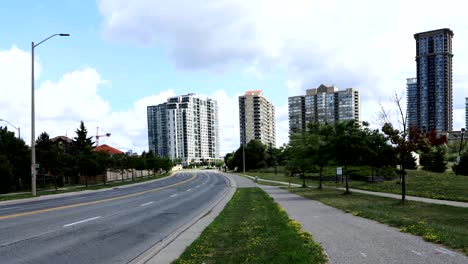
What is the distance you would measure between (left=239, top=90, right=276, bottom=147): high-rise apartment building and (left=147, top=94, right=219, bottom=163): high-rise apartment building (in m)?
28.4

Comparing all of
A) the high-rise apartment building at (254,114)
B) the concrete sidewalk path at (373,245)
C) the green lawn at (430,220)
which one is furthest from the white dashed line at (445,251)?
the high-rise apartment building at (254,114)

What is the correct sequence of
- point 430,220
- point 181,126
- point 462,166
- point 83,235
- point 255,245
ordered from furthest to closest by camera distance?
point 181,126 → point 462,166 → point 430,220 → point 83,235 → point 255,245

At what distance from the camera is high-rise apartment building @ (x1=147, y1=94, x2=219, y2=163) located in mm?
158250

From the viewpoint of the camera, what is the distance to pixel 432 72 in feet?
95.6

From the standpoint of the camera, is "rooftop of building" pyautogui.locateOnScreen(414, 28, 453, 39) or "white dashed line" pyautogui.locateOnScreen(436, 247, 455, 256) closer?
"white dashed line" pyautogui.locateOnScreen(436, 247, 455, 256)

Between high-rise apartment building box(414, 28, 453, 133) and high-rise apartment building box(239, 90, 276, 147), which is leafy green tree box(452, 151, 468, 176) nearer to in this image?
high-rise apartment building box(414, 28, 453, 133)

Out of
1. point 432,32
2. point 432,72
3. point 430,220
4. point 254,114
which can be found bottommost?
point 430,220

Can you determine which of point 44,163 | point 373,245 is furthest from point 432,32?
point 44,163

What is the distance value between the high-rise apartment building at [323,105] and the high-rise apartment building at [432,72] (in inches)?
1332

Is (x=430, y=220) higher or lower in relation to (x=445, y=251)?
lower

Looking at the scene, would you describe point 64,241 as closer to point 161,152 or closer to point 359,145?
point 359,145

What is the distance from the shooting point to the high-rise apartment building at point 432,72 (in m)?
28.2

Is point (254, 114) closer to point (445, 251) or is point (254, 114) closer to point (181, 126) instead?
point (181, 126)

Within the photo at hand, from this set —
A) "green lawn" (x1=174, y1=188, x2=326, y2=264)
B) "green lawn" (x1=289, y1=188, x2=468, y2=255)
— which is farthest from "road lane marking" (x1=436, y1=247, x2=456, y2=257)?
"green lawn" (x1=174, y1=188, x2=326, y2=264)
